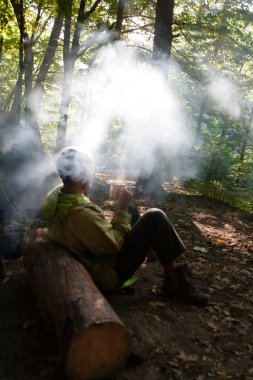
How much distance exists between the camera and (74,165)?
10.9 feet

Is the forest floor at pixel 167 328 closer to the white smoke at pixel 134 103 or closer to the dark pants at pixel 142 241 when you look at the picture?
the dark pants at pixel 142 241

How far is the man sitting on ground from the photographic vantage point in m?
3.31

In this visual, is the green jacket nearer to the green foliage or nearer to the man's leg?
the man's leg

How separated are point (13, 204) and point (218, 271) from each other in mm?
4005

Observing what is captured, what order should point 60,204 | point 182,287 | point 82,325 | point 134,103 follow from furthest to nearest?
point 134,103 → point 182,287 → point 60,204 → point 82,325

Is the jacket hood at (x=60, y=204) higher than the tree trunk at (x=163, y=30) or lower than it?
lower

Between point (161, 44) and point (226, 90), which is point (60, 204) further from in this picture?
point (226, 90)

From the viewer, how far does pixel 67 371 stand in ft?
8.25

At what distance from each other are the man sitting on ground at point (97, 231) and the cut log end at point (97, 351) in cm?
95

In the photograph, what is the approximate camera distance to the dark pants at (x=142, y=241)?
3.63 m

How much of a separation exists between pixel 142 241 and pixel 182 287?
2.84 feet

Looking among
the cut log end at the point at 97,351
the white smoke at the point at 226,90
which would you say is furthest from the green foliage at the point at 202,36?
the cut log end at the point at 97,351

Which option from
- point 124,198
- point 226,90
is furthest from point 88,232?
point 226,90

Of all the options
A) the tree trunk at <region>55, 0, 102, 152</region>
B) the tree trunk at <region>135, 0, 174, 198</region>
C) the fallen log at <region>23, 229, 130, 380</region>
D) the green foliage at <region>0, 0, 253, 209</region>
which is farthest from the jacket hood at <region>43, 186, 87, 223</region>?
the green foliage at <region>0, 0, 253, 209</region>
